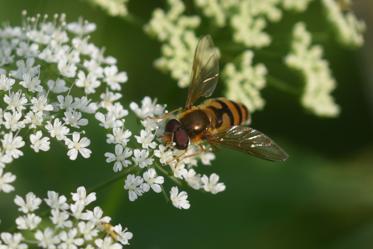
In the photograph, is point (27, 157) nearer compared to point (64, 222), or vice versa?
point (64, 222)

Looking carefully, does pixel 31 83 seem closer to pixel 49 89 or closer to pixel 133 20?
pixel 49 89

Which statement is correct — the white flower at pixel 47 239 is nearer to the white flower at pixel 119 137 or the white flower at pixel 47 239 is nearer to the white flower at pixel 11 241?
the white flower at pixel 11 241

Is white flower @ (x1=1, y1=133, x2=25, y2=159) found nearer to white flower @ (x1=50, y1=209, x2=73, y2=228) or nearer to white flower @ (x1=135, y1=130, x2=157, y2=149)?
white flower @ (x1=50, y1=209, x2=73, y2=228)

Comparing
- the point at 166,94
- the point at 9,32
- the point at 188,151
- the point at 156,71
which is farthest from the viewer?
the point at 156,71

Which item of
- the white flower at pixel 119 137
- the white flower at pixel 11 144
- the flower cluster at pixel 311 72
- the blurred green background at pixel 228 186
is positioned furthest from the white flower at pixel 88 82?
the flower cluster at pixel 311 72

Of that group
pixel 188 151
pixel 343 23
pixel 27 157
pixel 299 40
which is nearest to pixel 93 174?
pixel 27 157

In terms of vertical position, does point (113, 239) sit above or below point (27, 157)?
below

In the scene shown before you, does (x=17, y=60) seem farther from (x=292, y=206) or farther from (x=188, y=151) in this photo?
(x=292, y=206)
